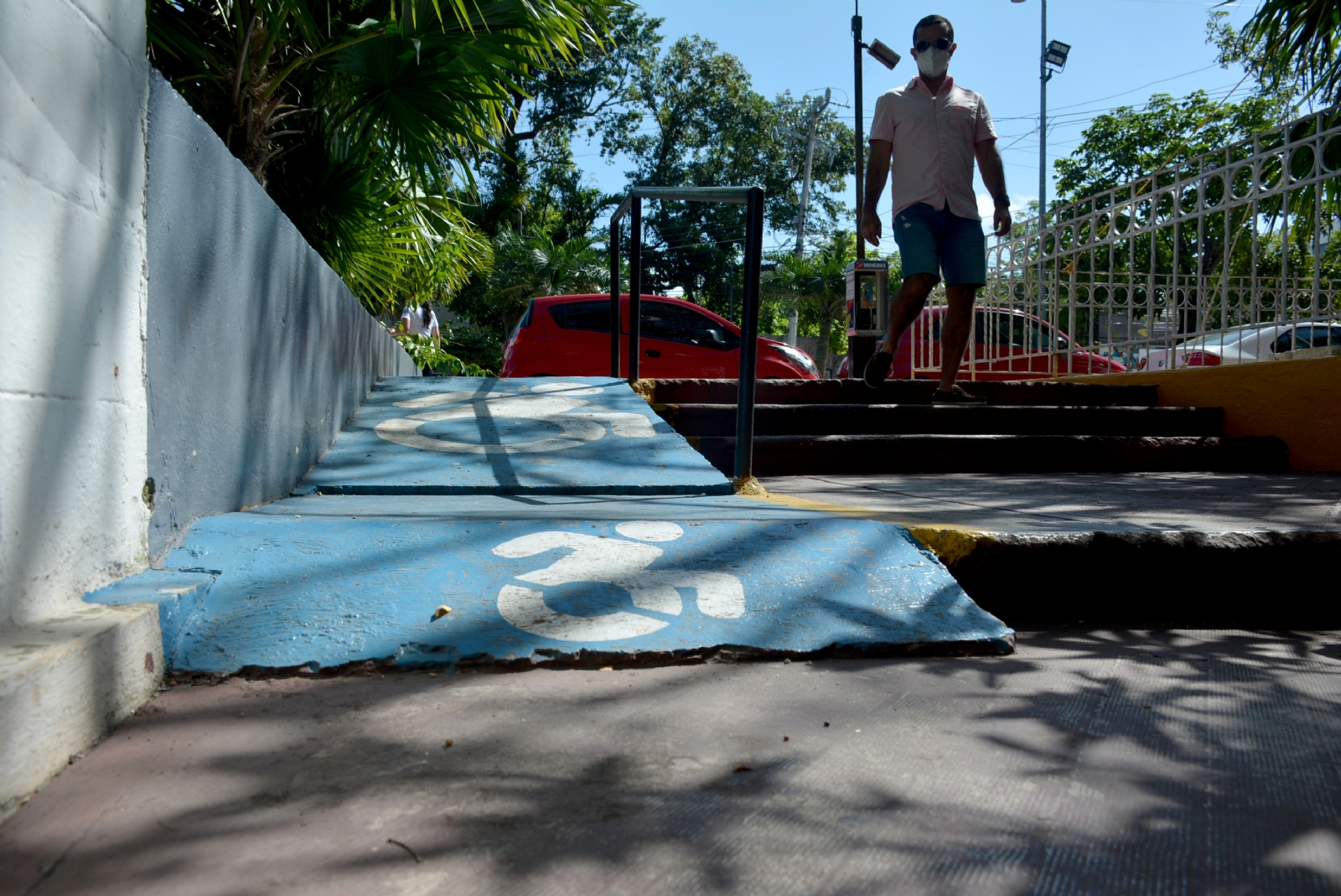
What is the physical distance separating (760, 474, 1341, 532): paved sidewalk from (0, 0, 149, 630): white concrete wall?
1798mm

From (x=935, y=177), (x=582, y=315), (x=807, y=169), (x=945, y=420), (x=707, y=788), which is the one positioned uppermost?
(x=807, y=169)

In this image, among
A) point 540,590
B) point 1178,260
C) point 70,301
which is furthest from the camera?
point 1178,260

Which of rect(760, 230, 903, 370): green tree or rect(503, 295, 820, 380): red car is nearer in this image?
rect(503, 295, 820, 380): red car

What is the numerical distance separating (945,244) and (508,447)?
9.19 feet

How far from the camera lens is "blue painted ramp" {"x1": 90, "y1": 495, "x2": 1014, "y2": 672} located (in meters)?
1.59

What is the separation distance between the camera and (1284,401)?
4.61 metres

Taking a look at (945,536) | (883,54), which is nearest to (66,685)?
(945,536)

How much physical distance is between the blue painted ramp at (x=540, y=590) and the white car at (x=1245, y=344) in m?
4.06

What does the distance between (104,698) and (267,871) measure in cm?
51

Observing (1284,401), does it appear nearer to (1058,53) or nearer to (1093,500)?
(1093,500)

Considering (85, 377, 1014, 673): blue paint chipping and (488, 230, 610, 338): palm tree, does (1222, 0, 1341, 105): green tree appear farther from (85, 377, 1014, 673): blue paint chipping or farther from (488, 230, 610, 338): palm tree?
(488, 230, 610, 338): palm tree

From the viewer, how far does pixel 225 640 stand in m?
1.56

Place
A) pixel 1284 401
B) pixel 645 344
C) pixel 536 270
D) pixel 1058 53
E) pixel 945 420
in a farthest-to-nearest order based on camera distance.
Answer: pixel 1058 53 → pixel 536 270 → pixel 645 344 → pixel 945 420 → pixel 1284 401

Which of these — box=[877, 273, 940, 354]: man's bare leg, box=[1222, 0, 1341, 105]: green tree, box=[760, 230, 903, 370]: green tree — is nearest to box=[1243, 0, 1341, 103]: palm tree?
box=[1222, 0, 1341, 105]: green tree
